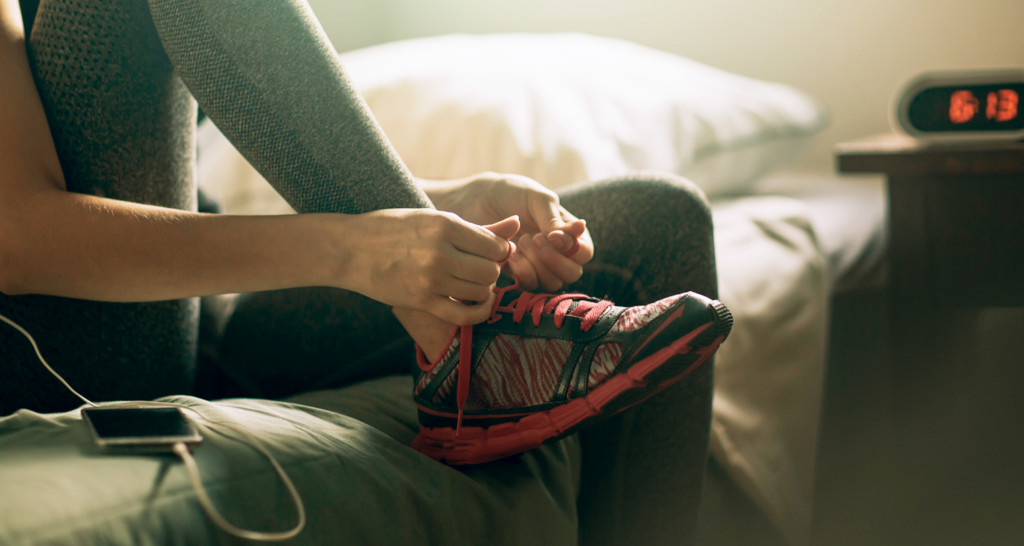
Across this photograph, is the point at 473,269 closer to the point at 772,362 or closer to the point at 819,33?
the point at 772,362

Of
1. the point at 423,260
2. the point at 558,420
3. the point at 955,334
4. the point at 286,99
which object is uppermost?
the point at 286,99

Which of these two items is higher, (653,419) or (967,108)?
(967,108)

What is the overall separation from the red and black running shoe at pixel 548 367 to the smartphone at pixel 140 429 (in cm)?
16

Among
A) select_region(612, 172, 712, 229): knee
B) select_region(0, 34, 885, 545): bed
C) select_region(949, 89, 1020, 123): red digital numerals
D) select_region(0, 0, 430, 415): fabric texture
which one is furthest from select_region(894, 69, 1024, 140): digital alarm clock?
select_region(0, 0, 430, 415): fabric texture

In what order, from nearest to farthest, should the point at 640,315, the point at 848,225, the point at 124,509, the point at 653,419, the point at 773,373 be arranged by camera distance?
1. the point at 124,509
2. the point at 640,315
3. the point at 653,419
4. the point at 773,373
5. the point at 848,225

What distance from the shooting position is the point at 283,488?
0.37 metres

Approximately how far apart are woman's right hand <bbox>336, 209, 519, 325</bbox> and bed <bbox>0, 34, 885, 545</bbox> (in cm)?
8

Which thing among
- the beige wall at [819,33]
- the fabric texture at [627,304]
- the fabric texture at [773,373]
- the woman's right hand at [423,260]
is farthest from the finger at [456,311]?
the beige wall at [819,33]

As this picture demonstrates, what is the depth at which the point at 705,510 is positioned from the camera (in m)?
0.69

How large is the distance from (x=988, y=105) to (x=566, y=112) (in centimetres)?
45

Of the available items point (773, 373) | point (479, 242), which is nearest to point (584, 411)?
point (479, 242)

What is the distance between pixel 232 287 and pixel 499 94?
504 millimetres

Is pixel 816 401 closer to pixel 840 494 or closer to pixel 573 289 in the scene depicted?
pixel 840 494

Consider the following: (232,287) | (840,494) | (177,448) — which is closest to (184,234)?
(232,287)
